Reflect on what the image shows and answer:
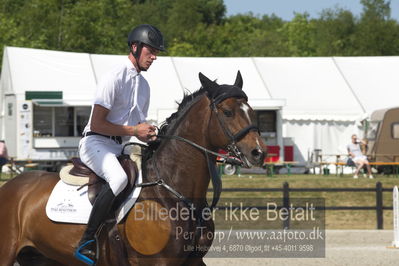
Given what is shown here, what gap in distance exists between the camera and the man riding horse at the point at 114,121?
6812 mm

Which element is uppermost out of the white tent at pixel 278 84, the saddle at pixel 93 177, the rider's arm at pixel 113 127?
the white tent at pixel 278 84

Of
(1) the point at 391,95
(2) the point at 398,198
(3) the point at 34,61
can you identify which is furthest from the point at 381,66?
(2) the point at 398,198

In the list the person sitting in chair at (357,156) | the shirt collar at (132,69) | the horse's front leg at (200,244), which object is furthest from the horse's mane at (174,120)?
the person sitting in chair at (357,156)

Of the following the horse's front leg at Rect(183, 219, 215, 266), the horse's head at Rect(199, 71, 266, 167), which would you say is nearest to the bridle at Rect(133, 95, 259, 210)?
the horse's head at Rect(199, 71, 266, 167)

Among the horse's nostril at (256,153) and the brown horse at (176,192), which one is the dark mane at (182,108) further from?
the horse's nostril at (256,153)

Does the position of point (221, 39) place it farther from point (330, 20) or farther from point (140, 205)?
point (140, 205)

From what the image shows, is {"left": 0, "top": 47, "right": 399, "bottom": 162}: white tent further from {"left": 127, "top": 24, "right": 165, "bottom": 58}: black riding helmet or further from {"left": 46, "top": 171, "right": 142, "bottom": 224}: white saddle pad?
{"left": 127, "top": 24, "right": 165, "bottom": 58}: black riding helmet

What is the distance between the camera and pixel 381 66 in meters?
36.6

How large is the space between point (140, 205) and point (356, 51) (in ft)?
213

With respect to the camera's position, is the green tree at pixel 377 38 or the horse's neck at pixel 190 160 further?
the green tree at pixel 377 38

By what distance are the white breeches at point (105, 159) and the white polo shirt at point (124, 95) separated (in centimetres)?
17

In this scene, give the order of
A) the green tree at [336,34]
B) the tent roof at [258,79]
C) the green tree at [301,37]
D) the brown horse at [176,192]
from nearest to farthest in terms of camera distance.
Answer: the brown horse at [176,192] < the tent roof at [258,79] < the green tree at [336,34] < the green tree at [301,37]

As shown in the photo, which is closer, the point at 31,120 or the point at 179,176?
the point at 179,176

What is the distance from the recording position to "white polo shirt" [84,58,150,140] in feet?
22.4
